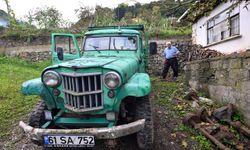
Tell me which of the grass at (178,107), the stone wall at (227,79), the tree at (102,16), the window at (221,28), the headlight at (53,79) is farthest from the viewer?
the tree at (102,16)

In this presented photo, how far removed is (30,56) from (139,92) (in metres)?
12.8

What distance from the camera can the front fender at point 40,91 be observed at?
3895 millimetres

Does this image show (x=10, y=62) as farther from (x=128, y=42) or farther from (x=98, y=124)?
(x=98, y=124)

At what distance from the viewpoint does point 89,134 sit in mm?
3381

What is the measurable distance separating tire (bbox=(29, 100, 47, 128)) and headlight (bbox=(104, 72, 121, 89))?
1.29 m

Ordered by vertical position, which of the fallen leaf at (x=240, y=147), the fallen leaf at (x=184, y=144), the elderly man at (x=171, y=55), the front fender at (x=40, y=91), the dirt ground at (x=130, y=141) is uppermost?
the elderly man at (x=171, y=55)

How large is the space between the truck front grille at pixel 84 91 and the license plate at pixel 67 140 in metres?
0.38

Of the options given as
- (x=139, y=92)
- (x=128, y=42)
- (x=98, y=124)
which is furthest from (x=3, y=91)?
(x=139, y=92)

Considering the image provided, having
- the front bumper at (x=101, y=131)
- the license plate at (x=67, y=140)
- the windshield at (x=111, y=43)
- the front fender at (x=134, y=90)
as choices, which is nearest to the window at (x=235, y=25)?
the windshield at (x=111, y=43)

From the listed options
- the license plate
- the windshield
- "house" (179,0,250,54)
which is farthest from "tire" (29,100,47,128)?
"house" (179,0,250,54)

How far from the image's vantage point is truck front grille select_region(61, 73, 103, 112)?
3553 millimetres

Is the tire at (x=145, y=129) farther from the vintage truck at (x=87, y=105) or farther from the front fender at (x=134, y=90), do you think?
the front fender at (x=134, y=90)

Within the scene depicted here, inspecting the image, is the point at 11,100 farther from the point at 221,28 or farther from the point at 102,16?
the point at 102,16

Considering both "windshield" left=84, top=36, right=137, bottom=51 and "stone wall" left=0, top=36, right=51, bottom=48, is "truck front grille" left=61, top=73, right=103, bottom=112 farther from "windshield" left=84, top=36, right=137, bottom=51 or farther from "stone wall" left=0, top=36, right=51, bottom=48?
"stone wall" left=0, top=36, right=51, bottom=48
